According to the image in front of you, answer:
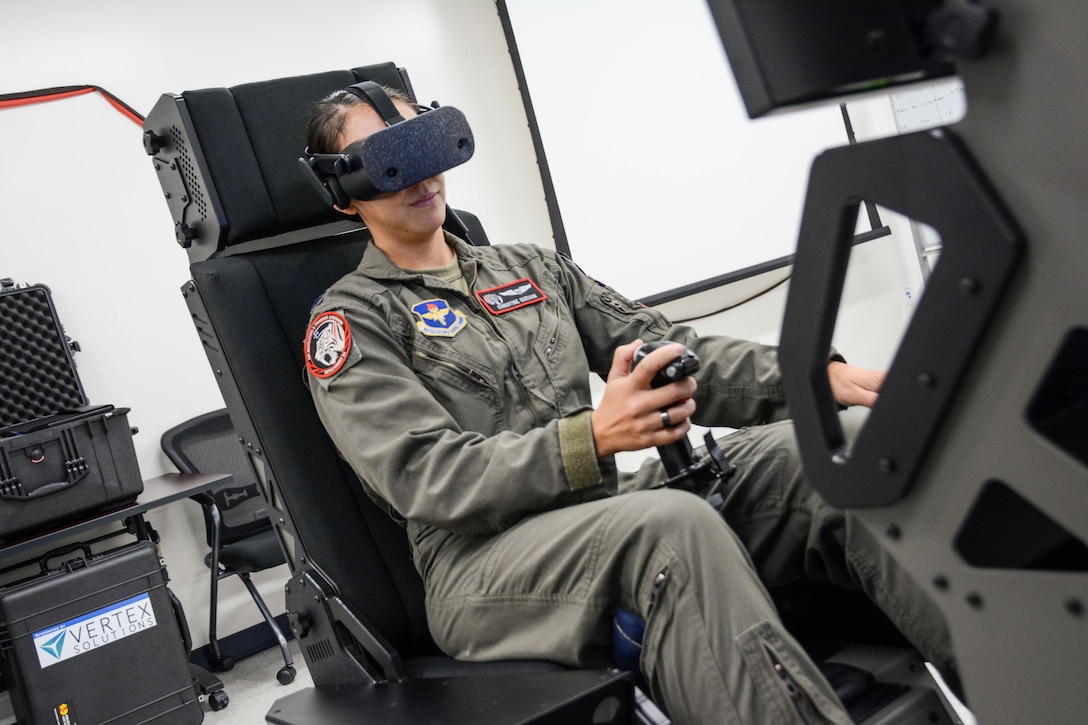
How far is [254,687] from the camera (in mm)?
3066

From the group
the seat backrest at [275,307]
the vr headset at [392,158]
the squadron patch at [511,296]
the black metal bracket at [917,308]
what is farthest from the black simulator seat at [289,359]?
the black metal bracket at [917,308]

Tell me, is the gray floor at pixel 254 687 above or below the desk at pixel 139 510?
below

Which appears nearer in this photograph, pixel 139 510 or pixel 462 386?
pixel 462 386

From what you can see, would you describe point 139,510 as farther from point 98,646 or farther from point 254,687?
point 254,687

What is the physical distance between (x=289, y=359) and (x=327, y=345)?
7.1 inches

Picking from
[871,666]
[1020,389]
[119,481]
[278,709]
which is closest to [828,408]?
[1020,389]

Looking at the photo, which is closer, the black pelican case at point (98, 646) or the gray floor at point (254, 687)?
the black pelican case at point (98, 646)

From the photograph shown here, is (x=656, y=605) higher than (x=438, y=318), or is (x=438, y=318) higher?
(x=438, y=318)

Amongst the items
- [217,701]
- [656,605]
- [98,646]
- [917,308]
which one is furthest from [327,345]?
[217,701]

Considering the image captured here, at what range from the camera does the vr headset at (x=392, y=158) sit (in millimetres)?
1375

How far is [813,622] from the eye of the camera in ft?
4.09

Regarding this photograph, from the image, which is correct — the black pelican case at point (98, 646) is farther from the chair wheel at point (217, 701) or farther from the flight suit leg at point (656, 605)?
the flight suit leg at point (656, 605)

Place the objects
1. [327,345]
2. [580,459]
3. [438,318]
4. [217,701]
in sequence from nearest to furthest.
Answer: [580,459] < [327,345] < [438,318] < [217,701]

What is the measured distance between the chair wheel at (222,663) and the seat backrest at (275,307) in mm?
2074
